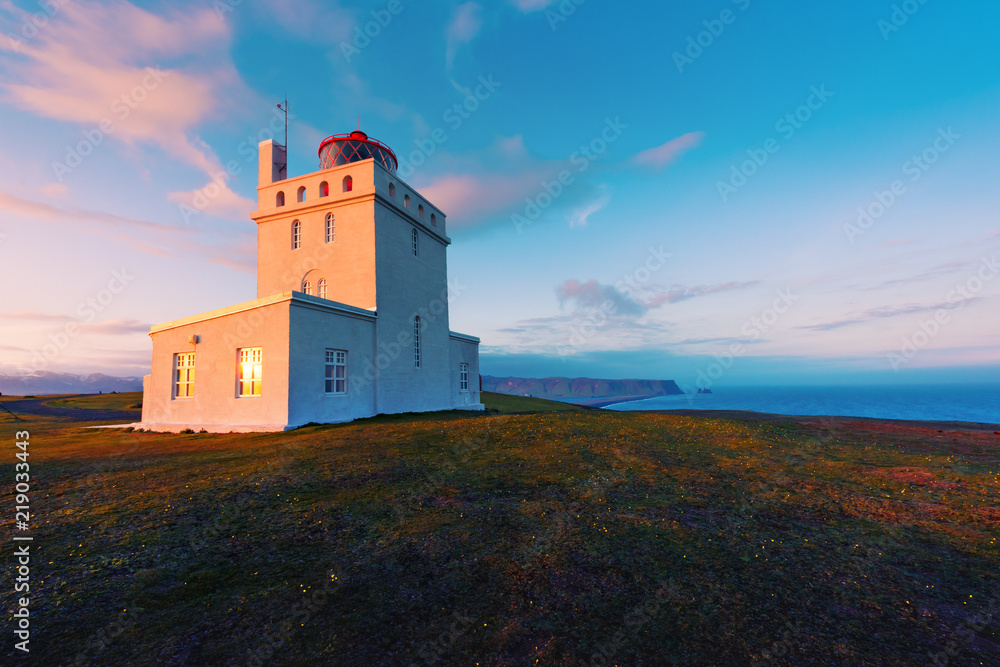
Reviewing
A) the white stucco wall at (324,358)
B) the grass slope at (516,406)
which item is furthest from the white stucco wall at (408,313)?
the grass slope at (516,406)

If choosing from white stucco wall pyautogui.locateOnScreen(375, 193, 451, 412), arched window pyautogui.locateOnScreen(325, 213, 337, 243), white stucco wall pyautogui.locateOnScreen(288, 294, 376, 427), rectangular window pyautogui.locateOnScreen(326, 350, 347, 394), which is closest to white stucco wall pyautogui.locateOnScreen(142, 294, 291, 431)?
white stucco wall pyautogui.locateOnScreen(288, 294, 376, 427)

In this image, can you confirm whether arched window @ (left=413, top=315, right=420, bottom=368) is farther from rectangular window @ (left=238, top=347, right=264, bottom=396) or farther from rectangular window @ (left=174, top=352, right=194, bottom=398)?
rectangular window @ (left=174, top=352, right=194, bottom=398)

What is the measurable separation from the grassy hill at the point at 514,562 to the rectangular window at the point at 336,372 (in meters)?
9.04

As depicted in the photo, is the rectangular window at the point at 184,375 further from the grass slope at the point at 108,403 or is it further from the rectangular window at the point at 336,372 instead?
the grass slope at the point at 108,403

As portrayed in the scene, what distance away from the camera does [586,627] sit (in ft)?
15.4

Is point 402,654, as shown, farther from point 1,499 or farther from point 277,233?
point 277,233

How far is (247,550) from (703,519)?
25.3 ft

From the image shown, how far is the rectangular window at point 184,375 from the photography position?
73.6ft

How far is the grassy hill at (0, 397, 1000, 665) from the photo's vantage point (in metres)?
4.39

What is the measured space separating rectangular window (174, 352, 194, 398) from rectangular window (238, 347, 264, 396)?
423cm

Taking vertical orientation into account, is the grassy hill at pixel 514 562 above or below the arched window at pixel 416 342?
below

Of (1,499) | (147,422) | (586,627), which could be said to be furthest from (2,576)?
(147,422)

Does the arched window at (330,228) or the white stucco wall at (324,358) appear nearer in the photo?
the white stucco wall at (324,358)

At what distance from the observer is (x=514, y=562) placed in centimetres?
612
